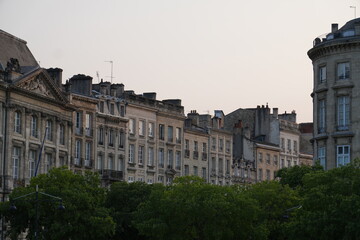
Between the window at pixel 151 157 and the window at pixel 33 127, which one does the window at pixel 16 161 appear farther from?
the window at pixel 151 157

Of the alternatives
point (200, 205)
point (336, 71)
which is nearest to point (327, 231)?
point (200, 205)

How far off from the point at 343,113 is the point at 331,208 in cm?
2417

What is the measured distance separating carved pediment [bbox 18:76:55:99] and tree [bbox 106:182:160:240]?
10194 mm

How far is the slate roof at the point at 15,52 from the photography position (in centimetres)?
9762

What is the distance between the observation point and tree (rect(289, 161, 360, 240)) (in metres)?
69.6

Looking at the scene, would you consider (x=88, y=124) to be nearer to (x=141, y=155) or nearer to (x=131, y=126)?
(x=131, y=126)

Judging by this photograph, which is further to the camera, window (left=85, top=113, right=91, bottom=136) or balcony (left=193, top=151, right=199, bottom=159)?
balcony (left=193, top=151, right=199, bottom=159)

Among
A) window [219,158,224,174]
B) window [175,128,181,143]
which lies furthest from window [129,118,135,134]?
window [219,158,224,174]

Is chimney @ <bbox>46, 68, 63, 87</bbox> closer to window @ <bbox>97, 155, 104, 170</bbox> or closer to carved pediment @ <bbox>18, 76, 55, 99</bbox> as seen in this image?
carved pediment @ <bbox>18, 76, 55, 99</bbox>

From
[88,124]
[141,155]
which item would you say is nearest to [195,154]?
[141,155]

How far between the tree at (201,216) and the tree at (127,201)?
9059 millimetres

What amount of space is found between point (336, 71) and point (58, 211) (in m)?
27.0

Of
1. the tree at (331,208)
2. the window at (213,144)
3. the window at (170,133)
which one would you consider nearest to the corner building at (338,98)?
the tree at (331,208)

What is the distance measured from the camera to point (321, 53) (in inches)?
3784
